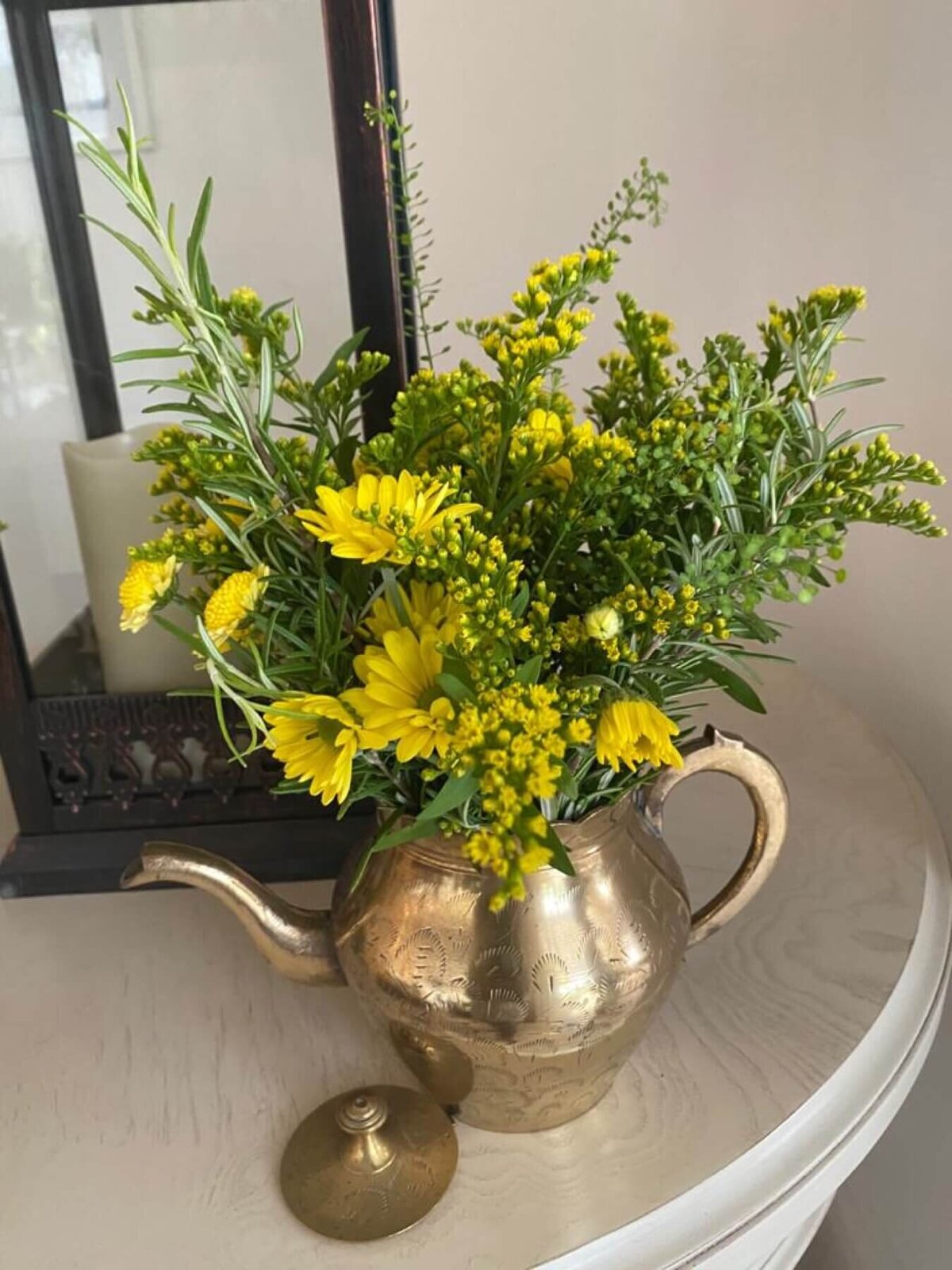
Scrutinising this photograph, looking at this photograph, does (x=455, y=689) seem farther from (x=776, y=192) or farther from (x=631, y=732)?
(x=776, y=192)

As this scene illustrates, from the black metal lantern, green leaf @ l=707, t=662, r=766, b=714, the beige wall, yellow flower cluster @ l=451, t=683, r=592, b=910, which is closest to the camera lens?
yellow flower cluster @ l=451, t=683, r=592, b=910

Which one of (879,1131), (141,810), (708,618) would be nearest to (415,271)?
(708,618)

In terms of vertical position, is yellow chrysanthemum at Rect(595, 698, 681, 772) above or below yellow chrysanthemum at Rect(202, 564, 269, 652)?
below

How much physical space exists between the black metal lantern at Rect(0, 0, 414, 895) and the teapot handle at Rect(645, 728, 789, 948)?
25cm

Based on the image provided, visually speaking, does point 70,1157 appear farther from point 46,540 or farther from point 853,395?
point 853,395

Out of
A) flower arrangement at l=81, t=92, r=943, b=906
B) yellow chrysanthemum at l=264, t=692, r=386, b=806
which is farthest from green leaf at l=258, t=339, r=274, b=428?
yellow chrysanthemum at l=264, t=692, r=386, b=806

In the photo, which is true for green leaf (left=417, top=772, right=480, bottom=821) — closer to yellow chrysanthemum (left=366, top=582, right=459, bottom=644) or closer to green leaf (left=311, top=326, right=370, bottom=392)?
yellow chrysanthemum (left=366, top=582, right=459, bottom=644)

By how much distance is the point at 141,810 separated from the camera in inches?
28.0

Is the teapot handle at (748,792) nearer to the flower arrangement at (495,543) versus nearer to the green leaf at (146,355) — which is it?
the flower arrangement at (495,543)

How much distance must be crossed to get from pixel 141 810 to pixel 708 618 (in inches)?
17.7

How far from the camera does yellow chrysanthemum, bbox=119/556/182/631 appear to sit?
41 cm

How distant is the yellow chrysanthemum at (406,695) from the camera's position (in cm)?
37

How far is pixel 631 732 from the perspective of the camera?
0.39 metres

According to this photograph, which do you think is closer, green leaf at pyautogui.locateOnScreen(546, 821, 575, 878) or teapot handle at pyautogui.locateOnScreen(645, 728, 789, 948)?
green leaf at pyautogui.locateOnScreen(546, 821, 575, 878)
